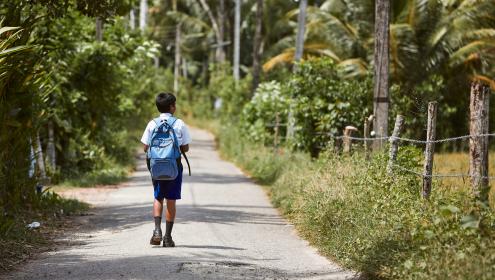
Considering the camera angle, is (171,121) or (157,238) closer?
(171,121)

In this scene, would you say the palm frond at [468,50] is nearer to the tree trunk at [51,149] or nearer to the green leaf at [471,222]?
the tree trunk at [51,149]

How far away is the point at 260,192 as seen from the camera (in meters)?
18.4

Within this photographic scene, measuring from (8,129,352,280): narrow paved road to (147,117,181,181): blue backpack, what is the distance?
87cm

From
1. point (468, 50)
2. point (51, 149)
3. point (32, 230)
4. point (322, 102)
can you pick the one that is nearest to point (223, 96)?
point (468, 50)

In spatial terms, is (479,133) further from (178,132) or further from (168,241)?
(168,241)

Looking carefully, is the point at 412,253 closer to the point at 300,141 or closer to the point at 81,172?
the point at 300,141

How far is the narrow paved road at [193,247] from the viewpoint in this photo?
8578 millimetres

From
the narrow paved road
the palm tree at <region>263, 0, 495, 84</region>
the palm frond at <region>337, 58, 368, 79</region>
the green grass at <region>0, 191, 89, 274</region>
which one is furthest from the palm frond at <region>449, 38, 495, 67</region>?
the green grass at <region>0, 191, 89, 274</region>

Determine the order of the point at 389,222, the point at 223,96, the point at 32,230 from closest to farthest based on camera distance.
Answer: the point at 389,222
the point at 32,230
the point at 223,96

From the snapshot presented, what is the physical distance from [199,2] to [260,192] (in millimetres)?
42405

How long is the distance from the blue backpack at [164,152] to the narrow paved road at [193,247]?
87cm

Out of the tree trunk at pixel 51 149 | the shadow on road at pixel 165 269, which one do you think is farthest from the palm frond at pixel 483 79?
the shadow on road at pixel 165 269

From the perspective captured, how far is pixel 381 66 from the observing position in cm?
1477

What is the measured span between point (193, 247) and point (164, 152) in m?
1.18
